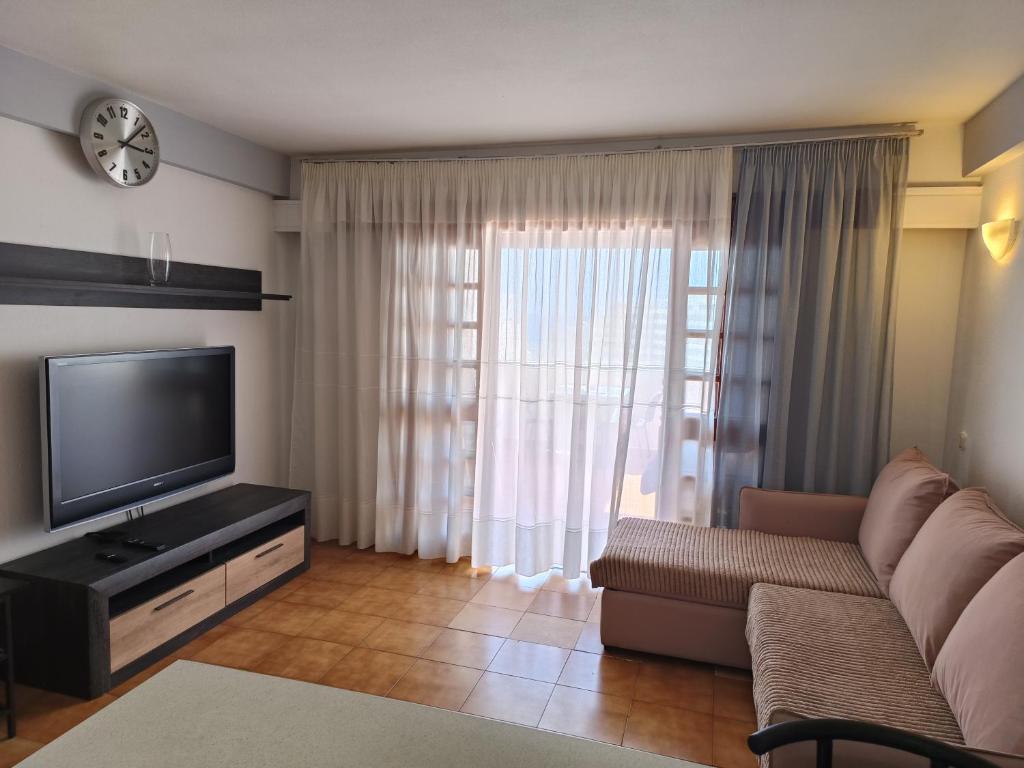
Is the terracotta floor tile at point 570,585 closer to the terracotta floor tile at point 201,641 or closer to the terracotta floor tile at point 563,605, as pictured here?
the terracotta floor tile at point 563,605

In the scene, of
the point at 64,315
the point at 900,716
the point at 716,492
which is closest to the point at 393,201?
the point at 64,315

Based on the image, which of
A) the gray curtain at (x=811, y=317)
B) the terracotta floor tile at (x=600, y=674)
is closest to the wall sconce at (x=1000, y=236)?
the gray curtain at (x=811, y=317)

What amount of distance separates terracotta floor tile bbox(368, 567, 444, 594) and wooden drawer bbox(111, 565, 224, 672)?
899 mm

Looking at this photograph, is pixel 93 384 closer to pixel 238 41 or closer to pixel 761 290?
pixel 238 41

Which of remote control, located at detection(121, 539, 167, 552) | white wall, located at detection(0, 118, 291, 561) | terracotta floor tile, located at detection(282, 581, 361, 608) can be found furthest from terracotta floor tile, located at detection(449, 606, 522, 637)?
white wall, located at detection(0, 118, 291, 561)

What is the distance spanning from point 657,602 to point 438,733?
7.68 ft

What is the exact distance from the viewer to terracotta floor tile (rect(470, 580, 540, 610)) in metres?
3.73

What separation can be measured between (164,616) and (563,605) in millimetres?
1963

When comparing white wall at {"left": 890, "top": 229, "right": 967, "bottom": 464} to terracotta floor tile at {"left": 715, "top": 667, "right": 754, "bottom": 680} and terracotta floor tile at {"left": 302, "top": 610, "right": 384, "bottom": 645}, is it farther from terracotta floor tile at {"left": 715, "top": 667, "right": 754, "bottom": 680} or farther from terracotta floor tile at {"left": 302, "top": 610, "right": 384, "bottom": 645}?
terracotta floor tile at {"left": 302, "top": 610, "right": 384, "bottom": 645}

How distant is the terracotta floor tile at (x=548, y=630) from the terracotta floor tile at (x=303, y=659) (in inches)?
33.5

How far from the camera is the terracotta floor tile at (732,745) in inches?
96.1

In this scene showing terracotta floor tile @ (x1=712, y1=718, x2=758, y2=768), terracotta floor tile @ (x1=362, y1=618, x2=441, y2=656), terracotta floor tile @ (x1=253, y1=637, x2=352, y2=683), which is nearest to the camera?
terracotta floor tile @ (x1=712, y1=718, x2=758, y2=768)

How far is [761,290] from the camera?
3562mm

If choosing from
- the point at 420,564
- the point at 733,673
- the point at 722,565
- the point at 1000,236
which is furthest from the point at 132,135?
the point at 1000,236
